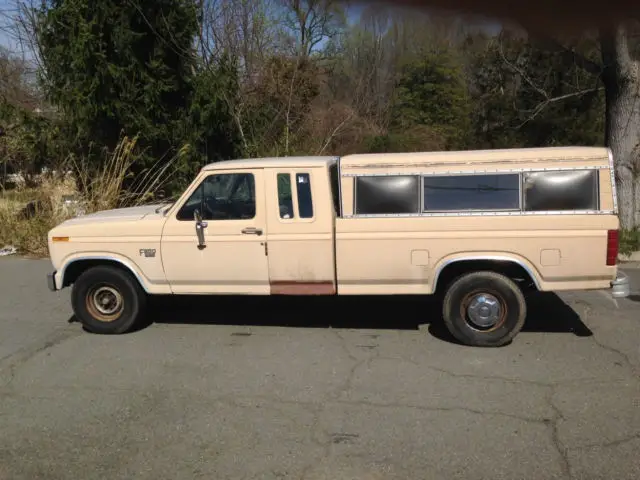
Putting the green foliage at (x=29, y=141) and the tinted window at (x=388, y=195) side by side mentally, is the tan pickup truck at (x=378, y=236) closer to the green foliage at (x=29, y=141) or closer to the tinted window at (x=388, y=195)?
the tinted window at (x=388, y=195)

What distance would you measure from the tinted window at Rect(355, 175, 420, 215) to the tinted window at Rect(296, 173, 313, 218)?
44 cm

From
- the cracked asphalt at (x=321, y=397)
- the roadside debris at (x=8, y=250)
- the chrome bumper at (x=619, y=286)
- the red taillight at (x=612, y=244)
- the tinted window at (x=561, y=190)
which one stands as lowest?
the cracked asphalt at (x=321, y=397)

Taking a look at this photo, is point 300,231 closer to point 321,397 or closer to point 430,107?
point 321,397

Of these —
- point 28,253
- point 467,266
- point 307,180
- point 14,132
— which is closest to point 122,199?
point 28,253

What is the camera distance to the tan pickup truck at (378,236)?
4.98 meters

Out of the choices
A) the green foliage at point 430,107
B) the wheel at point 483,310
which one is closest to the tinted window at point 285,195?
the wheel at point 483,310

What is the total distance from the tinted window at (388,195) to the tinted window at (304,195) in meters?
0.44

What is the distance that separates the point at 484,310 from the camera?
5.16 metres

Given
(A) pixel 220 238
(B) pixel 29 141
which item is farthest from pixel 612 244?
(B) pixel 29 141

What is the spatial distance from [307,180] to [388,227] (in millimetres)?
874

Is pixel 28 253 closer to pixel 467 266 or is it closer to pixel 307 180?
pixel 307 180

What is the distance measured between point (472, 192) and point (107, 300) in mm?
3671

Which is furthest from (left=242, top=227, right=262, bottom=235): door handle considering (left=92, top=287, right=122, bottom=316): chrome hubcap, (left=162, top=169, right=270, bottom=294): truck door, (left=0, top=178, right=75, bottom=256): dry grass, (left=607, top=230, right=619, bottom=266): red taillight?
(left=0, top=178, right=75, bottom=256): dry grass

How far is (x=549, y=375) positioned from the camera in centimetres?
452
